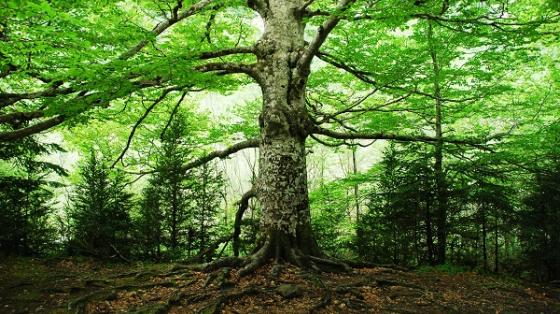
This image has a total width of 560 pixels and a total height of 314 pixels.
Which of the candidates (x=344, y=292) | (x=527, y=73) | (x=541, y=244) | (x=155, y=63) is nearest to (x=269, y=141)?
(x=155, y=63)

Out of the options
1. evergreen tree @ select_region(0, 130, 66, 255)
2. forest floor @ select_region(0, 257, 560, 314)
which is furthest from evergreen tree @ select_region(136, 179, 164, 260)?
forest floor @ select_region(0, 257, 560, 314)

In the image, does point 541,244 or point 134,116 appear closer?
point 541,244

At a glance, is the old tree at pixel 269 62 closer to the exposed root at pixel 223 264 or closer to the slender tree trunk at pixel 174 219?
the exposed root at pixel 223 264

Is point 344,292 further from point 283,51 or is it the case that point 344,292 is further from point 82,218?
point 82,218

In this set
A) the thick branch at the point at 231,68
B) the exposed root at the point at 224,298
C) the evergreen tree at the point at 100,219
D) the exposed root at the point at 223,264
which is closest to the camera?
the exposed root at the point at 224,298

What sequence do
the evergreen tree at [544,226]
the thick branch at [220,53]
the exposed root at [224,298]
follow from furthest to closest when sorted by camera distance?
the evergreen tree at [544,226]
the thick branch at [220,53]
the exposed root at [224,298]

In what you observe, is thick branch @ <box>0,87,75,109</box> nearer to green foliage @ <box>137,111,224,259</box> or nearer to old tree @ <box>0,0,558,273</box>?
old tree @ <box>0,0,558,273</box>

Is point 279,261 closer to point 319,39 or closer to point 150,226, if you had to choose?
point 319,39

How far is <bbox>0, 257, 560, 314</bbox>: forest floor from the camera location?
15.6 ft

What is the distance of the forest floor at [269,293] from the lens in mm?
4742

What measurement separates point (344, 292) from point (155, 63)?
4072 mm

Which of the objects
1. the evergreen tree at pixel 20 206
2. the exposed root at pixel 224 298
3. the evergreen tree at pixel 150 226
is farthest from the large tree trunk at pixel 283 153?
the evergreen tree at pixel 20 206

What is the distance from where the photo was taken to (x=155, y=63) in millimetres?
4711

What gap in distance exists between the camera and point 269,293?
16.2ft
